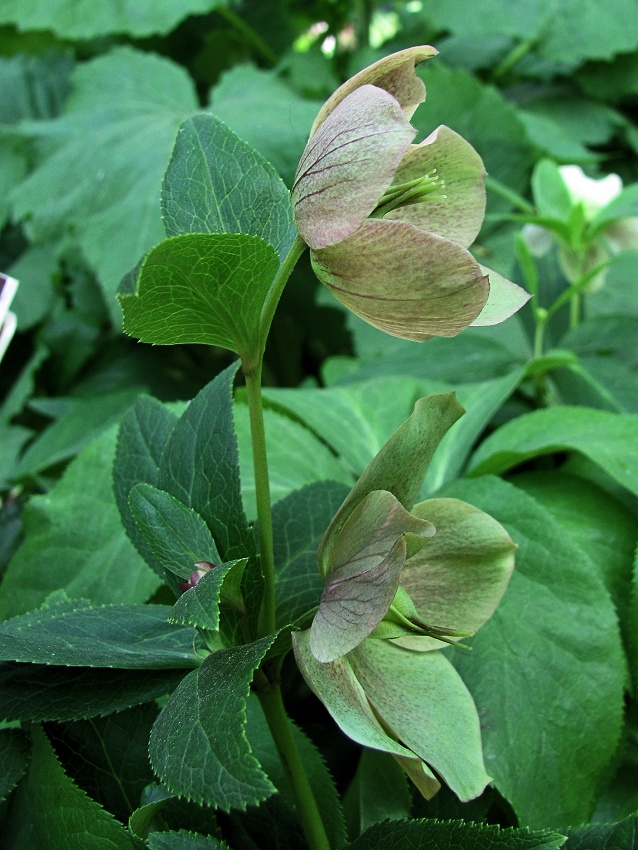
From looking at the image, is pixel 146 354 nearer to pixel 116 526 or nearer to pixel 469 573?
pixel 116 526

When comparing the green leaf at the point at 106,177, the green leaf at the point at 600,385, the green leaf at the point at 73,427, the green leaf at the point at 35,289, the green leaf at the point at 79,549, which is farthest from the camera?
the green leaf at the point at 35,289

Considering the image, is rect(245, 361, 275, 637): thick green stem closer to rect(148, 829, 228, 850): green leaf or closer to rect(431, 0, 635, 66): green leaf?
rect(148, 829, 228, 850): green leaf

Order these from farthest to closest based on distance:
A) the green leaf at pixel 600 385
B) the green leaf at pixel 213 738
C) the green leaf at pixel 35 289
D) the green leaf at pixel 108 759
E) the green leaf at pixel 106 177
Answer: the green leaf at pixel 35 289 → the green leaf at pixel 106 177 → the green leaf at pixel 600 385 → the green leaf at pixel 108 759 → the green leaf at pixel 213 738

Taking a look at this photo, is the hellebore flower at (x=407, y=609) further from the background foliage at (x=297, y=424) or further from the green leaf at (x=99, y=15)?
the green leaf at (x=99, y=15)

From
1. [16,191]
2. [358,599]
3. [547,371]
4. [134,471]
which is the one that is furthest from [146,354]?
[358,599]

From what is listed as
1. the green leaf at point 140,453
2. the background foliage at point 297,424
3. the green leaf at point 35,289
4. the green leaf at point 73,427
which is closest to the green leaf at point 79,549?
the background foliage at point 297,424

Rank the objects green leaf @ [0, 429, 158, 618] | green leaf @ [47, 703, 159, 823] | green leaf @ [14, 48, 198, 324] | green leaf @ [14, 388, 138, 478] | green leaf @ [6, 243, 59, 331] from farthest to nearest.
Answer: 1. green leaf @ [6, 243, 59, 331]
2. green leaf @ [14, 48, 198, 324]
3. green leaf @ [14, 388, 138, 478]
4. green leaf @ [0, 429, 158, 618]
5. green leaf @ [47, 703, 159, 823]

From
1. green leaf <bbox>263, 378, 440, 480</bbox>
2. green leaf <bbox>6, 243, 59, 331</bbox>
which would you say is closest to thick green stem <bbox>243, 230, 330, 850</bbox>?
green leaf <bbox>263, 378, 440, 480</bbox>

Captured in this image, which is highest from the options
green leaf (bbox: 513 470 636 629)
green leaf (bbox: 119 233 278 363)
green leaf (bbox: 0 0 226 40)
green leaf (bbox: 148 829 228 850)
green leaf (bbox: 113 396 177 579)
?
green leaf (bbox: 119 233 278 363)
